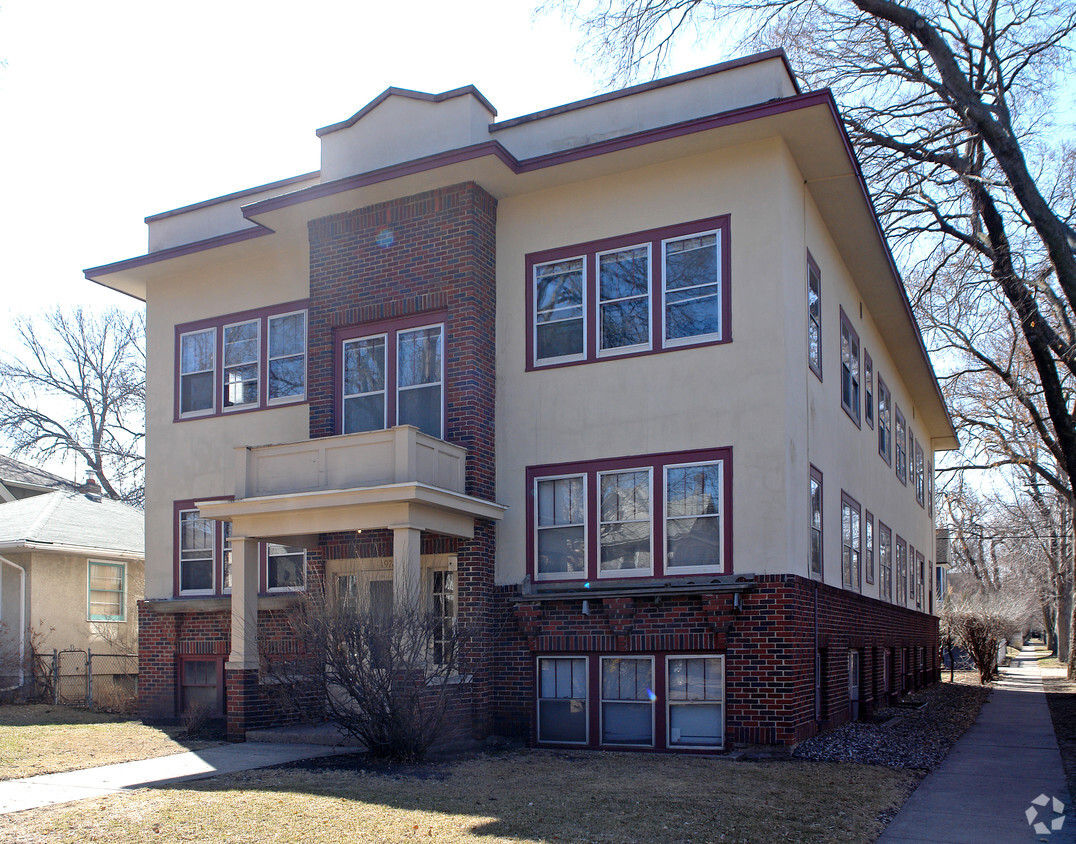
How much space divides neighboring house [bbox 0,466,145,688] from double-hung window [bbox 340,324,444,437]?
9.71 m

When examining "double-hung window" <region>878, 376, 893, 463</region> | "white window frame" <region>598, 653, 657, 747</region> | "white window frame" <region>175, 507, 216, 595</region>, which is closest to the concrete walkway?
"white window frame" <region>598, 653, 657, 747</region>

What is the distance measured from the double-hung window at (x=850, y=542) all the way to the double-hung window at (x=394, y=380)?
696 centimetres

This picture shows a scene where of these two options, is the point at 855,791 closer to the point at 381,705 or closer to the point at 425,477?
the point at 381,705

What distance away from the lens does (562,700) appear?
46.1 feet

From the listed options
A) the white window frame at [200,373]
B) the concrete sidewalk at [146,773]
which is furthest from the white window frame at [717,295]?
the white window frame at [200,373]

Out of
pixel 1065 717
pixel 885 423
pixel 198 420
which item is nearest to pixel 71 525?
pixel 198 420

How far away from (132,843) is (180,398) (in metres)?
11.6

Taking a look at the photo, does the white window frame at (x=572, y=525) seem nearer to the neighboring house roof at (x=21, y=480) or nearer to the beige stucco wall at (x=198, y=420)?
the beige stucco wall at (x=198, y=420)

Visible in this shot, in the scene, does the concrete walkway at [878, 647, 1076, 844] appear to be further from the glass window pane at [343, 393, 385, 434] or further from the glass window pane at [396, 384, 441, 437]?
the glass window pane at [343, 393, 385, 434]

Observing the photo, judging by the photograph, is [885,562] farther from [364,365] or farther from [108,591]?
[108,591]

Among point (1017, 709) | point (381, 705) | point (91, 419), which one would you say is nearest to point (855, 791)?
point (381, 705)

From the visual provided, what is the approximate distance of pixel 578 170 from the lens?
567 inches

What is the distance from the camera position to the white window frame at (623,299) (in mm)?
14039

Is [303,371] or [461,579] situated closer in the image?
[461,579]
